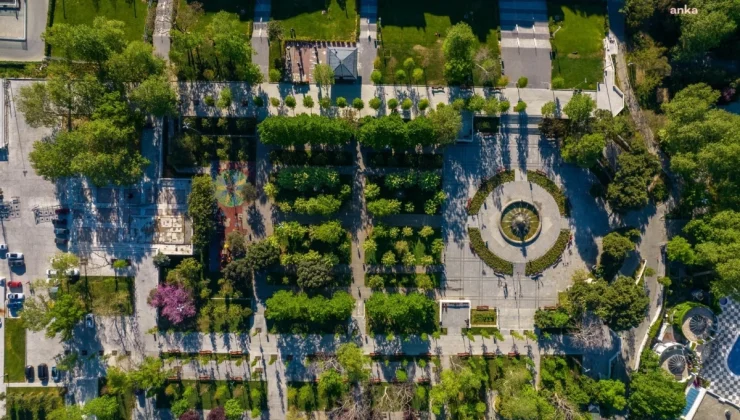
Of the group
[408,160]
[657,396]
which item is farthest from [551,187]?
[657,396]

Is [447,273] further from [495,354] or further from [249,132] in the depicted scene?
[249,132]

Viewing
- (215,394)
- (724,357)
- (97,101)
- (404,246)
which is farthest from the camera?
(215,394)

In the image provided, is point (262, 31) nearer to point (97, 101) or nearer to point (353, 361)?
point (97, 101)

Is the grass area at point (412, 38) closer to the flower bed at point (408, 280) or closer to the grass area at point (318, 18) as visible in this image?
the grass area at point (318, 18)

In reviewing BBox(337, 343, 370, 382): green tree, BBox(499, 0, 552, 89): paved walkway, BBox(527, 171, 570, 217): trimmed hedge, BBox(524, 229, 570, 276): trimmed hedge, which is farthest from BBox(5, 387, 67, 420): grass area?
BBox(499, 0, 552, 89): paved walkway

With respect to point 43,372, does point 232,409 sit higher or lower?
lower

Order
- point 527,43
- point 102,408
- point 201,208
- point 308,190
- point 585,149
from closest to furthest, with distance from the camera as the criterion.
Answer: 1. point 585,149
2. point 102,408
3. point 201,208
4. point 308,190
5. point 527,43

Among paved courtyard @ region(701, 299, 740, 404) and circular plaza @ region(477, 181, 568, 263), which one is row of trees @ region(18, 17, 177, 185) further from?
paved courtyard @ region(701, 299, 740, 404)
